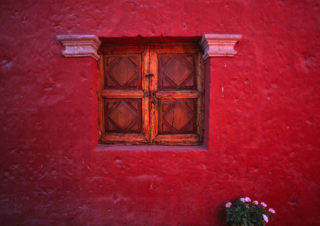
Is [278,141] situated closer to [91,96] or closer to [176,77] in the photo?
[176,77]

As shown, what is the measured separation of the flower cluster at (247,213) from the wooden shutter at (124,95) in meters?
1.21

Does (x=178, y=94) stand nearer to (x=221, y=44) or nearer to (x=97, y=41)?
(x=221, y=44)

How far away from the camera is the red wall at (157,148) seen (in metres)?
1.78

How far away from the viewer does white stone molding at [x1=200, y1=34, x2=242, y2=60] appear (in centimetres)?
174

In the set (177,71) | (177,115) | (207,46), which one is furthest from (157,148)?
(207,46)

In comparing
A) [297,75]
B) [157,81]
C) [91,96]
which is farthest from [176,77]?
[297,75]

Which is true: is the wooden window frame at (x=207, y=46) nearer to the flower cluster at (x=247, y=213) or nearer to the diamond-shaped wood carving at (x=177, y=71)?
the diamond-shaped wood carving at (x=177, y=71)

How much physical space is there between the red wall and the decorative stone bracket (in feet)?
0.26

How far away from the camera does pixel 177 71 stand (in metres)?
2.00

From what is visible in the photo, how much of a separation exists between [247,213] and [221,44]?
178 centimetres

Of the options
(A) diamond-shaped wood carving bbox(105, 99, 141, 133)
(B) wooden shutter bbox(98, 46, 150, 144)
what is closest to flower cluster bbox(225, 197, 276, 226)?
(B) wooden shutter bbox(98, 46, 150, 144)

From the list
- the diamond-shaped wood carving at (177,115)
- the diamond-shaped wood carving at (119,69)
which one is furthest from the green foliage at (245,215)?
the diamond-shaped wood carving at (119,69)

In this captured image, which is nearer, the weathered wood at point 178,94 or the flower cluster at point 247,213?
the flower cluster at point 247,213

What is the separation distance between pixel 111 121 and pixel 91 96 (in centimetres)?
39
